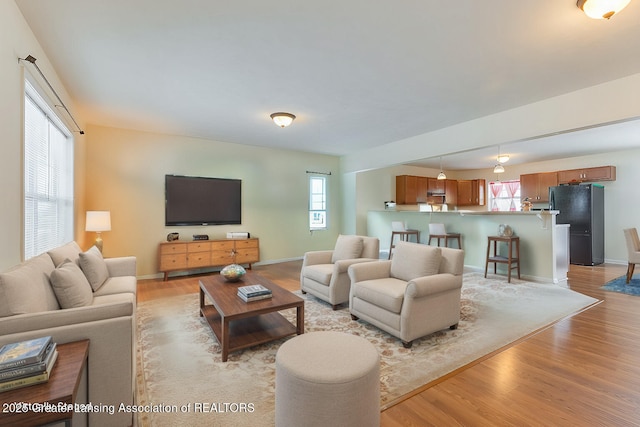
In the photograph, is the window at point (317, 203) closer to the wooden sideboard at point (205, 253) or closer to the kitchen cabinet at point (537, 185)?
the wooden sideboard at point (205, 253)

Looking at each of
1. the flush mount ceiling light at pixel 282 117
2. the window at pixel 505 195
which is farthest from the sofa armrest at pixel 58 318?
the window at pixel 505 195

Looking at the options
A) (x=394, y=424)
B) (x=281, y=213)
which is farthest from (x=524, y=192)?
(x=394, y=424)

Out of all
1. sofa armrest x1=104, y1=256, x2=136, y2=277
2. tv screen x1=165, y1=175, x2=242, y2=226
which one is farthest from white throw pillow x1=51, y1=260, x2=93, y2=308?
tv screen x1=165, y1=175, x2=242, y2=226

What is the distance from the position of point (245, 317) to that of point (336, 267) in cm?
134

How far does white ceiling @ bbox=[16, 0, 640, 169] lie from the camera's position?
2.11 m

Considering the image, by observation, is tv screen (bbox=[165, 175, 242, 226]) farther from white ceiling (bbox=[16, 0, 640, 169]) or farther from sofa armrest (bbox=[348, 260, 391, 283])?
sofa armrest (bbox=[348, 260, 391, 283])

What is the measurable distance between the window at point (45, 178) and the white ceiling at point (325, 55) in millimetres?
507

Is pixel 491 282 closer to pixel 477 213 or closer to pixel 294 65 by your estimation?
pixel 477 213

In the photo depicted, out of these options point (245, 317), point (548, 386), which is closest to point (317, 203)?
point (245, 317)

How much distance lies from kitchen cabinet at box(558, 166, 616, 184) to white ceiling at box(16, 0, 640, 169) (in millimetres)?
4853

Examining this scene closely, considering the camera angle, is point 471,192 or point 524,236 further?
point 471,192

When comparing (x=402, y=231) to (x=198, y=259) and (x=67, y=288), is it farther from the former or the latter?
(x=67, y=288)

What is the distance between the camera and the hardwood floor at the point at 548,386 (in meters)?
1.71

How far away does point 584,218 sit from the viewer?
21.2 feet
